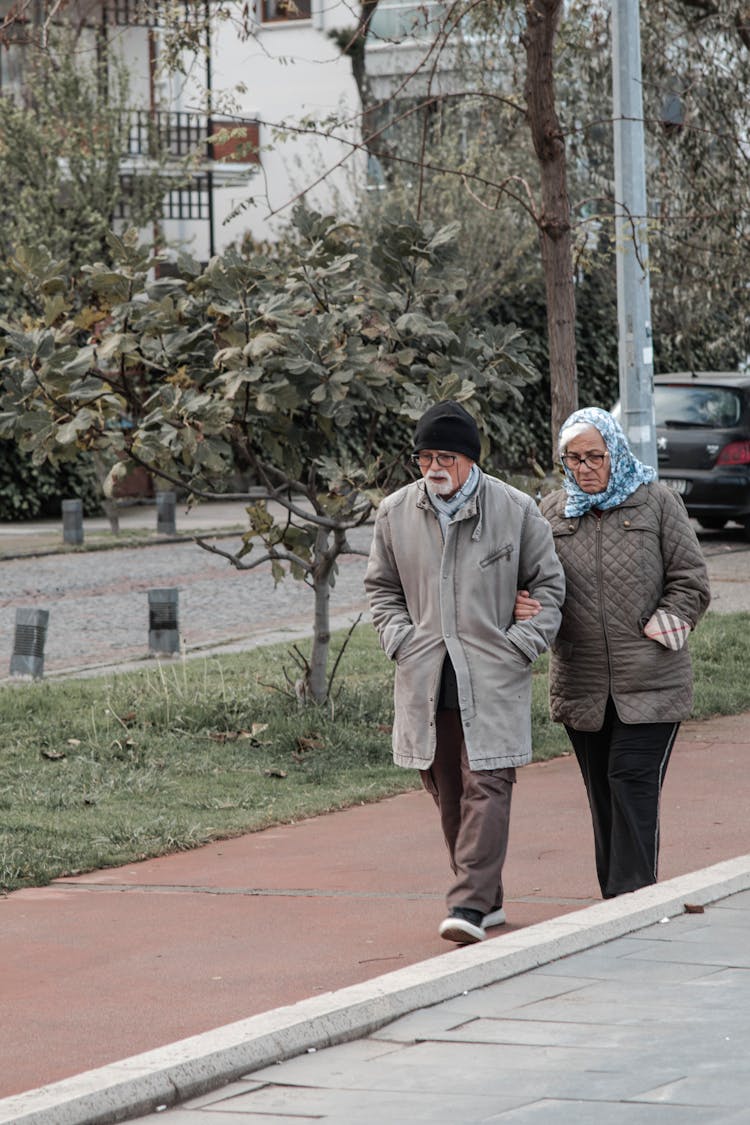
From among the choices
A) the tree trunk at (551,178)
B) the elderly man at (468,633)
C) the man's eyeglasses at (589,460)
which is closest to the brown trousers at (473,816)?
the elderly man at (468,633)

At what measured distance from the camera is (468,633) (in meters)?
6.14

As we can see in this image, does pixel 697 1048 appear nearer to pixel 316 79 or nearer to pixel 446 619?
pixel 446 619

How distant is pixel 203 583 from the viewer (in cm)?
1877

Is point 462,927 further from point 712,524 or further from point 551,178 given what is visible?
point 712,524

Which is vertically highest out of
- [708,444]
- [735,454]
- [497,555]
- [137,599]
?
[497,555]

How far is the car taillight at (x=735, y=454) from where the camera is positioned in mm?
21266

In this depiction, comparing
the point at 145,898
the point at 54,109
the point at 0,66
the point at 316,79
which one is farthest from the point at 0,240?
the point at 145,898

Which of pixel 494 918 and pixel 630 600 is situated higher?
pixel 630 600

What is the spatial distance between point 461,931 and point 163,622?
7615 mm

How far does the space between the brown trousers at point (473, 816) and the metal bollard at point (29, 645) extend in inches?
258

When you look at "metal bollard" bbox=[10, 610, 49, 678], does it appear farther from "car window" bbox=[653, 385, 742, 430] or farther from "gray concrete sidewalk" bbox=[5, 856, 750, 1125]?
"car window" bbox=[653, 385, 742, 430]

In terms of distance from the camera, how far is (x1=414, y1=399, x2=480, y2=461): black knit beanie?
243 inches

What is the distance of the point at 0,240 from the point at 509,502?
2232 cm

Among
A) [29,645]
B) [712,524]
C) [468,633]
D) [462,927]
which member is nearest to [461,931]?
[462,927]
